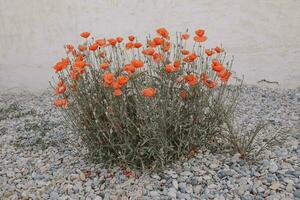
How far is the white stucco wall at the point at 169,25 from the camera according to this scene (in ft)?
18.7

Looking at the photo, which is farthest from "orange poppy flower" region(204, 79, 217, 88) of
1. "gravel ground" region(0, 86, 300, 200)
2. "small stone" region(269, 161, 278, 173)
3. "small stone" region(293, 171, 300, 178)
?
"small stone" region(293, 171, 300, 178)

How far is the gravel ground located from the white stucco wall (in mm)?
2032

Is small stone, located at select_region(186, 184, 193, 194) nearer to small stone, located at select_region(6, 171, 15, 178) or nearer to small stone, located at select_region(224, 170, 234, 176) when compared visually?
small stone, located at select_region(224, 170, 234, 176)

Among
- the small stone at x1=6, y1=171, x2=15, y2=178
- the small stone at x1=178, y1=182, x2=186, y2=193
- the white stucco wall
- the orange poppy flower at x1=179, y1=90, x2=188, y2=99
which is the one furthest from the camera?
the white stucco wall

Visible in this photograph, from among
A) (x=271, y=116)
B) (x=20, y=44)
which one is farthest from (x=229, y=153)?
(x=20, y=44)

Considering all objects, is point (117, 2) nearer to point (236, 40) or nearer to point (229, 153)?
point (236, 40)

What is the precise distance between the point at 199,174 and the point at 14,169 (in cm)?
145

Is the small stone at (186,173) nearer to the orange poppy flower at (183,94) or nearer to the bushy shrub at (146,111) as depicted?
the bushy shrub at (146,111)

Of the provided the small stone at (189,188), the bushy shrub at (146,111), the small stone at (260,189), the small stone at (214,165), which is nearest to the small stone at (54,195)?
the bushy shrub at (146,111)

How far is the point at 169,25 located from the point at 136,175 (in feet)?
11.0

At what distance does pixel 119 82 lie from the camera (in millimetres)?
2404

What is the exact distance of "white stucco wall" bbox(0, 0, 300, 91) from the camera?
18.7ft

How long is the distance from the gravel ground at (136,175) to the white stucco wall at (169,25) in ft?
6.67

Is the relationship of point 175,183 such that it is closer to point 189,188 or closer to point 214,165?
point 189,188
